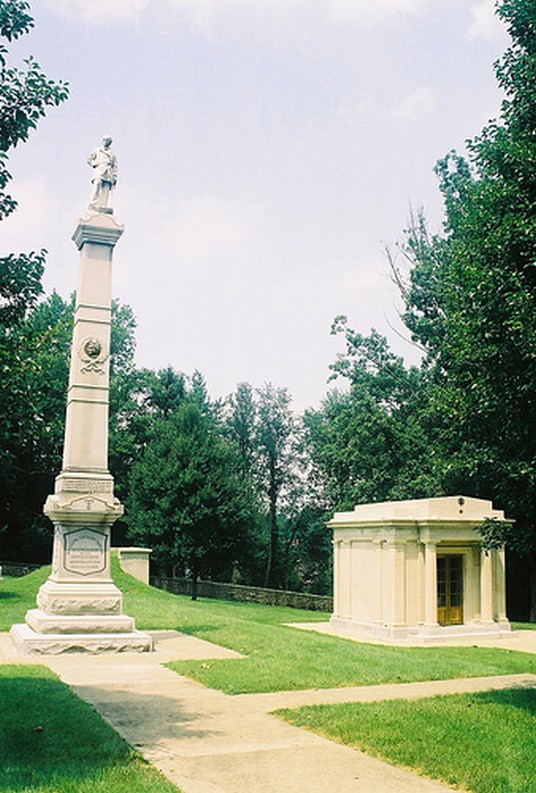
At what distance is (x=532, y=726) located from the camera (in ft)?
28.6

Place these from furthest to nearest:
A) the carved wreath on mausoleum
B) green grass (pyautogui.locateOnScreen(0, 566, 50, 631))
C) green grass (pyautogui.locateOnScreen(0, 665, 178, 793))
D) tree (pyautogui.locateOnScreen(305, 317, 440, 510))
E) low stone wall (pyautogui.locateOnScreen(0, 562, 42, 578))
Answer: low stone wall (pyautogui.locateOnScreen(0, 562, 42, 578))
tree (pyautogui.locateOnScreen(305, 317, 440, 510))
green grass (pyautogui.locateOnScreen(0, 566, 50, 631))
the carved wreath on mausoleum
green grass (pyautogui.locateOnScreen(0, 665, 178, 793))

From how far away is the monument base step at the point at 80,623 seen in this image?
13.7 m

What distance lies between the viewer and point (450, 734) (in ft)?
26.7

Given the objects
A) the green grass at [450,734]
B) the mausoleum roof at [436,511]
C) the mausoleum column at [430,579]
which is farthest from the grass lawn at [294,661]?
the mausoleum roof at [436,511]

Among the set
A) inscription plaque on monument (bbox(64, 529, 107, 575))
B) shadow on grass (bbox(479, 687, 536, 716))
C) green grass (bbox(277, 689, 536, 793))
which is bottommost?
shadow on grass (bbox(479, 687, 536, 716))

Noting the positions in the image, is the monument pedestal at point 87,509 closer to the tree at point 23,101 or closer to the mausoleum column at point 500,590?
the tree at point 23,101

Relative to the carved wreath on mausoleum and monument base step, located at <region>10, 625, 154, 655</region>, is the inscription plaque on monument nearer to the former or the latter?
monument base step, located at <region>10, 625, 154, 655</region>

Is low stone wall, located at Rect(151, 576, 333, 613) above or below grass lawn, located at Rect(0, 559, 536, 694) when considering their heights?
below

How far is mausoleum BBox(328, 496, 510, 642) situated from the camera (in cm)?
2350

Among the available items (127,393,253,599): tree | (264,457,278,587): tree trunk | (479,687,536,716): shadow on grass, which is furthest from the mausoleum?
(264,457,278,587): tree trunk

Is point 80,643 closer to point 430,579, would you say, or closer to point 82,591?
→ point 82,591

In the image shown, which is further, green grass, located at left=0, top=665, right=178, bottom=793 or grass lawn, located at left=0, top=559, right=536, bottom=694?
grass lawn, located at left=0, top=559, right=536, bottom=694

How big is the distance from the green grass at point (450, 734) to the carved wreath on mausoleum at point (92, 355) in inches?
322

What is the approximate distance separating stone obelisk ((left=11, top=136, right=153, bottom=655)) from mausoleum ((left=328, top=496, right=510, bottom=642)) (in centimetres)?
1095
